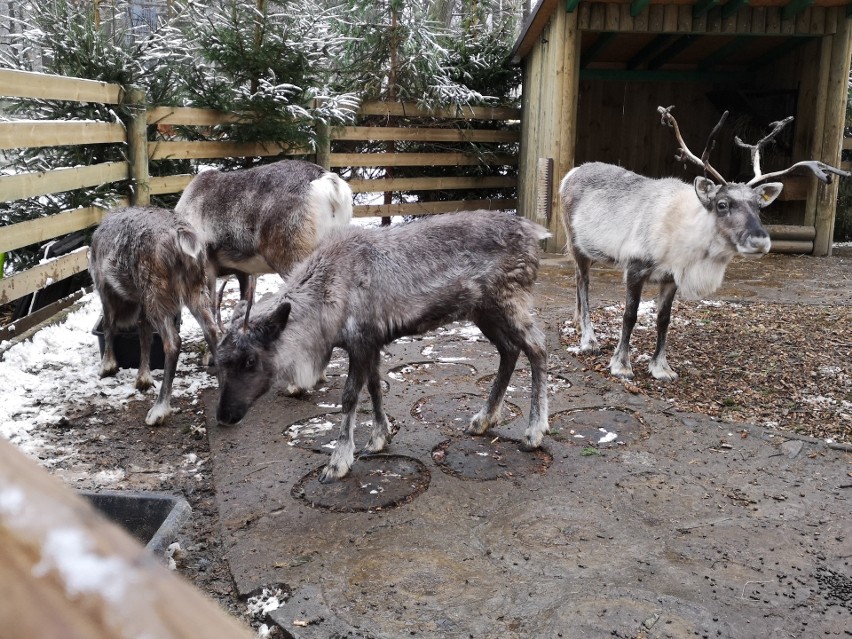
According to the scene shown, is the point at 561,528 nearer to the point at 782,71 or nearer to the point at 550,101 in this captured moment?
the point at 550,101

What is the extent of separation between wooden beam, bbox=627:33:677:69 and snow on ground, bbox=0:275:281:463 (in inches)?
339

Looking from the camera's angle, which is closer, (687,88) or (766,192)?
(766,192)

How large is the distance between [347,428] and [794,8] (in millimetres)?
8676

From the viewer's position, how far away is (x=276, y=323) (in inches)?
135

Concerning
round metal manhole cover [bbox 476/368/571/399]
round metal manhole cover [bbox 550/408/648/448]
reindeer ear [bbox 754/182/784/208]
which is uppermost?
reindeer ear [bbox 754/182/784/208]

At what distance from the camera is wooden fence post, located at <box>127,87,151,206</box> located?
7168 millimetres

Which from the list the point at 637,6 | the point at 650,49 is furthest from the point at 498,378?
the point at 650,49

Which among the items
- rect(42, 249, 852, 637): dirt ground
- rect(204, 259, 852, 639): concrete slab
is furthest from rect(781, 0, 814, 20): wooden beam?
rect(204, 259, 852, 639): concrete slab

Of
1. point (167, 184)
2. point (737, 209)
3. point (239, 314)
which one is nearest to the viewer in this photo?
point (239, 314)

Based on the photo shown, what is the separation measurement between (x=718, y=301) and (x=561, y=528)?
15.5 ft

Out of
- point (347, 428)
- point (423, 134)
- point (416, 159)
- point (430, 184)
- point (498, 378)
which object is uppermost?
point (423, 134)

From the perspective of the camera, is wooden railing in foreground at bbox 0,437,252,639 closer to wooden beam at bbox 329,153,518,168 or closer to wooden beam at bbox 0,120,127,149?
wooden beam at bbox 0,120,127,149

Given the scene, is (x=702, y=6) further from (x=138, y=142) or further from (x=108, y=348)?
(x=108, y=348)

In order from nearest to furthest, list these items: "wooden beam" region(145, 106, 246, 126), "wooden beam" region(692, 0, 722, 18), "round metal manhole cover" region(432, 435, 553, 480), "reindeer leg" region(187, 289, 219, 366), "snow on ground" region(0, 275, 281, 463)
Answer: "round metal manhole cover" region(432, 435, 553, 480) < "snow on ground" region(0, 275, 281, 463) < "reindeer leg" region(187, 289, 219, 366) < "wooden beam" region(145, 106, 246, 126) < "wooden beam" region(692, 0, 722, 18)
